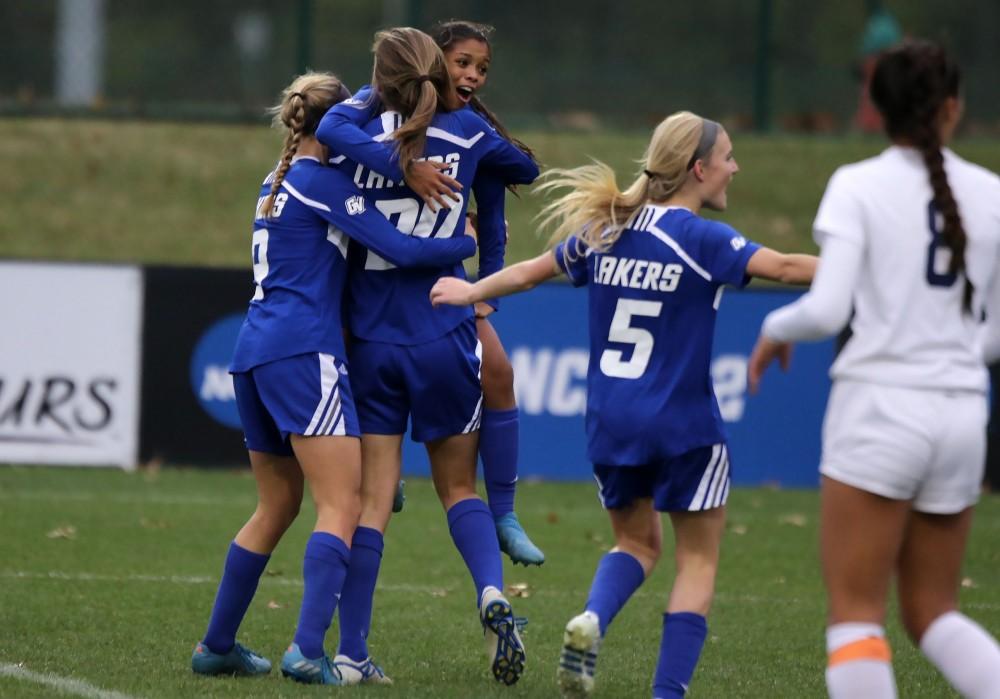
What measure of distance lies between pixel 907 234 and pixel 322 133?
216cm

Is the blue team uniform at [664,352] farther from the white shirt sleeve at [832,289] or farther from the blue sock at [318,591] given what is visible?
the blue sock at [318,591]

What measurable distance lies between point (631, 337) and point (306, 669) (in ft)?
5.10

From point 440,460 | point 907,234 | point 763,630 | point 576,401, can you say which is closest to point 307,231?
point 440,460

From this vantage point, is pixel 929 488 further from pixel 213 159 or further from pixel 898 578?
pixel 213 159

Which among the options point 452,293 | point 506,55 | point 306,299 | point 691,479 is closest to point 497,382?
point 306,299

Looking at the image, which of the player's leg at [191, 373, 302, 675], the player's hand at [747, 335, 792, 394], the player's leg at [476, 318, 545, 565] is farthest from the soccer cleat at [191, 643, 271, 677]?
the player's hand at [747, 335, 792, 394]

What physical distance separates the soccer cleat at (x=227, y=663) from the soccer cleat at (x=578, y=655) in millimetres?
1328

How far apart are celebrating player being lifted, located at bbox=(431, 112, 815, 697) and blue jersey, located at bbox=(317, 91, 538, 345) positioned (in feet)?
2.10

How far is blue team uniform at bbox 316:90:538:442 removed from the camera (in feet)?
17.7

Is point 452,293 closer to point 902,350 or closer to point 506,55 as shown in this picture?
point 902,350

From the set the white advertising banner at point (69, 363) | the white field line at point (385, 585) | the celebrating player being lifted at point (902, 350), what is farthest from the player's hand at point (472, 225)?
the white advertising banner at point (69, 363)

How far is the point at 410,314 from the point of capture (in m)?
5.45

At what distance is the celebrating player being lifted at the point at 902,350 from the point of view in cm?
379

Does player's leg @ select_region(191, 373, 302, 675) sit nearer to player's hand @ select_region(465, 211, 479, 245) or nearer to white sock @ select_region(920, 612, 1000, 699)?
player's hand @ select_region(465, 211, 479, 245)
